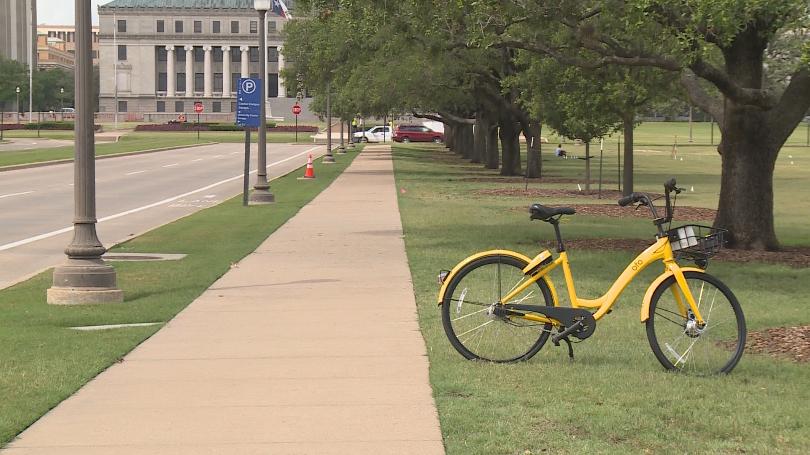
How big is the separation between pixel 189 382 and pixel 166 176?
3752 centimetres

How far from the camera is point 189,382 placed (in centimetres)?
828

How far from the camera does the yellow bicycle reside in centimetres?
820

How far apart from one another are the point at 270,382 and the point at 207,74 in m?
156

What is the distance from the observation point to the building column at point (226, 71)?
159m

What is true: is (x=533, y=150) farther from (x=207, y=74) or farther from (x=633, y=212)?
(x=207, y=74)

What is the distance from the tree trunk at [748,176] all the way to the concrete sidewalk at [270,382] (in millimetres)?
5632

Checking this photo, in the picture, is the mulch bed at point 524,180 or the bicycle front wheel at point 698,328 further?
the mulch bed at point 524,180

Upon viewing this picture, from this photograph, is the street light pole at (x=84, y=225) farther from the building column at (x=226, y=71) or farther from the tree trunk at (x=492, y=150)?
the building column at (x=226, y=71)

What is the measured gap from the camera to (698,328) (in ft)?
26.9

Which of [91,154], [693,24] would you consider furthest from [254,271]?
[693,24]

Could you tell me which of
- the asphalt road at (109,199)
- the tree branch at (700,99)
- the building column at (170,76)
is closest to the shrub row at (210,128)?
the building column at (170,76)

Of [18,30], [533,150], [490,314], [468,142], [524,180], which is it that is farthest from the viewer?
[18,30]

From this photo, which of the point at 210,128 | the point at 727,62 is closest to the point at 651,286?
the point at 727,62

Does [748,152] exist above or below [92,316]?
above
